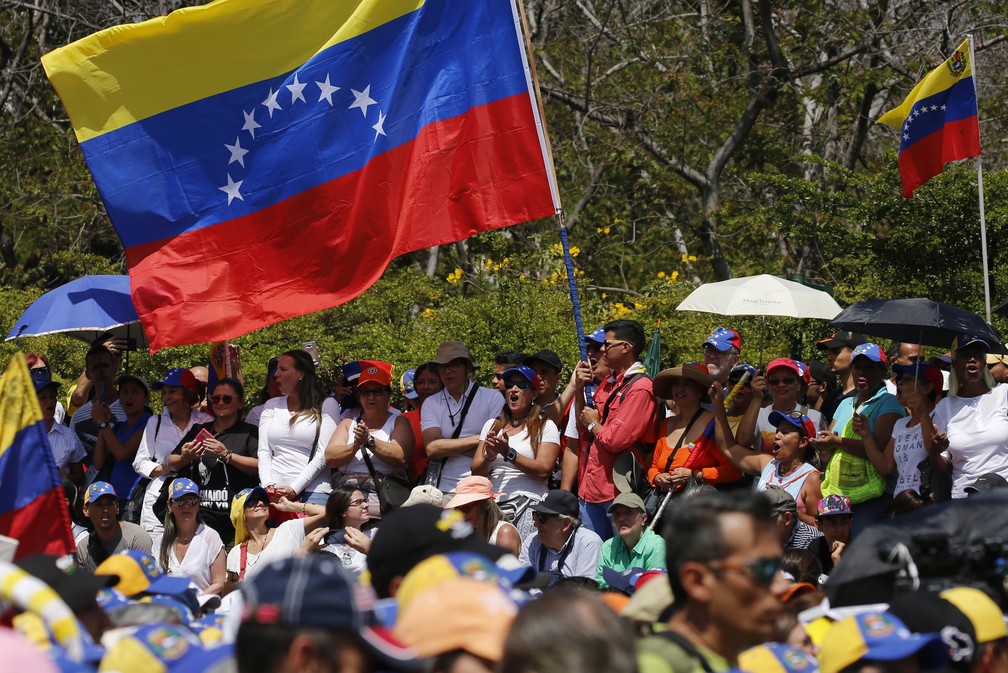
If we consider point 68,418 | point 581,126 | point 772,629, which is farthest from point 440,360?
point 581,126

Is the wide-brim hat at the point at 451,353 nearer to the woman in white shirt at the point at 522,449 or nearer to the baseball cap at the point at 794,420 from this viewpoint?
the woman in white shirt at the point at 522,449

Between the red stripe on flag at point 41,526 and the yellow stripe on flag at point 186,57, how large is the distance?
3626 mm

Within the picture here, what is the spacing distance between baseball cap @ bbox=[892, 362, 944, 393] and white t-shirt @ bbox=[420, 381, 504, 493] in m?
2.61

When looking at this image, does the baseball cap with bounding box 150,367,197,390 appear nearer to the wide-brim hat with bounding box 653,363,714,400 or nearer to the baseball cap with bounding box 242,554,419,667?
the wide-brim hat with bounding box 653,363,714,400

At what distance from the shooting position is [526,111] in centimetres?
748

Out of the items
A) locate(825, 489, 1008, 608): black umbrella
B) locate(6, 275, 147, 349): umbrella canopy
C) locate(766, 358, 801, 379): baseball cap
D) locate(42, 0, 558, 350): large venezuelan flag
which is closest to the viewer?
locate(825, 489, 1008, 608): black umbrella

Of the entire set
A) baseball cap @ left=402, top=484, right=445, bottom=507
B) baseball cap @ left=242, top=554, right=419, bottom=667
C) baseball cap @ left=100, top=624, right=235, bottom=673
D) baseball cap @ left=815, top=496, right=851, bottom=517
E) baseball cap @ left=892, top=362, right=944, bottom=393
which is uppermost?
baseball cap @ left=242, top=554, right=419, bottom=667

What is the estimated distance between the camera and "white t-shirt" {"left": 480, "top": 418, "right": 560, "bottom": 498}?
8.05m

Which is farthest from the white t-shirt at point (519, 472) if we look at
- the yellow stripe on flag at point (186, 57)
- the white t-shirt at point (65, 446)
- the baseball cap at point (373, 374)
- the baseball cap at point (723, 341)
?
the white t-shirt at point (65, 446)

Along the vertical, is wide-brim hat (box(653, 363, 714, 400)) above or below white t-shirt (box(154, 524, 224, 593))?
above

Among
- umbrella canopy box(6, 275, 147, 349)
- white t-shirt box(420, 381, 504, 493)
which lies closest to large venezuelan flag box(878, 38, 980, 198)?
white t-shirt box(420, 381, 504, 493)

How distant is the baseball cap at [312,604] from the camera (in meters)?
2.83

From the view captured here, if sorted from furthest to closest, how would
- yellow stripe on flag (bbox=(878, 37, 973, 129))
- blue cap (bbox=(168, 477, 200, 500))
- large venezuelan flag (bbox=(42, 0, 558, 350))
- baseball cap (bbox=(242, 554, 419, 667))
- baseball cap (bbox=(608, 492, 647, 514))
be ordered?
yellow stripe on flag (bbox=(878, 37, 973, 129)), blue cap (bbox=(168, 477, 200, 500)), large venezuelan flag (bbox=(42, 0, 558, 350)), baseball cap (bbox=(608, 492, 647, 514)), baseball cap (bbox=(242, 554, 419, 667))

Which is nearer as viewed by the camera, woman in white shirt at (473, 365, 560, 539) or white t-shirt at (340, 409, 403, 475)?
woman in white shirt at (473, 365, 560, 539)
